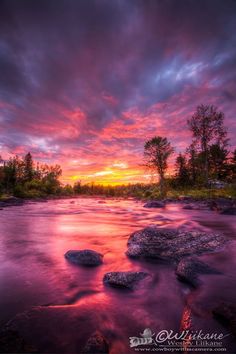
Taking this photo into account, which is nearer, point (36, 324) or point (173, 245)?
point (36, 324)

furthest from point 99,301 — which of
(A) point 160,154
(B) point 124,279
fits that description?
(A) point 160,154

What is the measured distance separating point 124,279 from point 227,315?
1.85 metres

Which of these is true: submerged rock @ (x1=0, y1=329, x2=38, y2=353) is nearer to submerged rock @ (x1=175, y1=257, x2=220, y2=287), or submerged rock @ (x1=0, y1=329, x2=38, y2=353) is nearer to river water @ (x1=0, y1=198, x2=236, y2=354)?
river water @ (x1=0, y1=198, x2=236, y2=354)

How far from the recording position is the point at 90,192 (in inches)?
3076

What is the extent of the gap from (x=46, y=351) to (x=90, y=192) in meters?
76.9

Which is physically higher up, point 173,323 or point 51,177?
point 51,177

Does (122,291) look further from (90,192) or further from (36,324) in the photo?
(90,192)

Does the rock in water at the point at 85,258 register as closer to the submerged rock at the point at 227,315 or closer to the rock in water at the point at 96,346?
the rock in water at the point at 96,346

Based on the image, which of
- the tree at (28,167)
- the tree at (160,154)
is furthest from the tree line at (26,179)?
the tree at (160,154)

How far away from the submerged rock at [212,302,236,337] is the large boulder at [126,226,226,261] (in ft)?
7.31

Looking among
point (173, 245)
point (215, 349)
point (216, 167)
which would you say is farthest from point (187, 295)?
point (216, 167)

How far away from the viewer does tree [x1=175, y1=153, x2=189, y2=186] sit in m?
44.6

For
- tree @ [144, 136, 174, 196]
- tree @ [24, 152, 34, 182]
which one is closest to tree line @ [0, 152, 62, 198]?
tree @ [24, 152, 34, 182]

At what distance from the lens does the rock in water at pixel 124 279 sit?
3623mm
